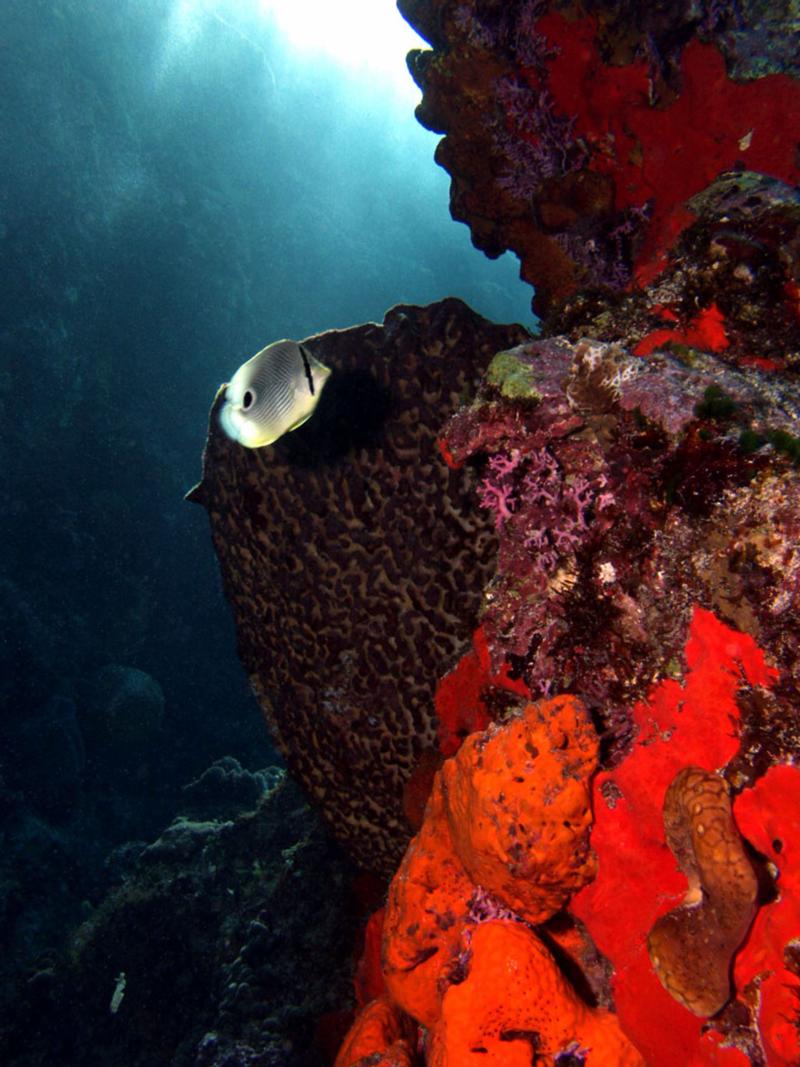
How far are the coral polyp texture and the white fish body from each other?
9.18 ft

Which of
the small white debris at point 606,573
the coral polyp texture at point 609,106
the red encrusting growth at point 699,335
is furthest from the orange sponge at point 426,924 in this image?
the coral polyp texture at point 609,106

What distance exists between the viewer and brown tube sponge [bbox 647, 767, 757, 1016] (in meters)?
1.98

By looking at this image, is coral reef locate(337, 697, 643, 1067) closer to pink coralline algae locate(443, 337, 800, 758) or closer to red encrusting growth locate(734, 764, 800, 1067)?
pink coralline algae locate(443, 337, 800, 758)

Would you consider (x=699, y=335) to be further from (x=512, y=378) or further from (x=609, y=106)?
(x=609, y=106)

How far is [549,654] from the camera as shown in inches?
111

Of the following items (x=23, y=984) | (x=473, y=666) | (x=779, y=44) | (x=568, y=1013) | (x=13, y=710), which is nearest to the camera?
(x=568, y=1013)

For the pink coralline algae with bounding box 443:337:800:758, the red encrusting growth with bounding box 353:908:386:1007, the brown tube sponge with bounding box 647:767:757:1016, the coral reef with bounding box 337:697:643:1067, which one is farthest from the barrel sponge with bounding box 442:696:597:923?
the red encrusting growth with bounding box 353:908:386:1007

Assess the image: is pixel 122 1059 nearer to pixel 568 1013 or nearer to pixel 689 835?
pixel 568 1013

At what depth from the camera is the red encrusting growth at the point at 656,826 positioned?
7.28 ft

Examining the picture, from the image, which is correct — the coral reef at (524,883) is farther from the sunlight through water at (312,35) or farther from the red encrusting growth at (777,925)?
the sunlight through water at (312,35)

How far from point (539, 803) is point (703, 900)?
0.65m

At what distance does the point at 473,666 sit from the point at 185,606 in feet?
66.4

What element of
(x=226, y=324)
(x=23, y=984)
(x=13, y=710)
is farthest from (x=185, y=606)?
(x=226, y=324)

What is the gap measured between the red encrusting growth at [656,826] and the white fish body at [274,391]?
5.84 feet
